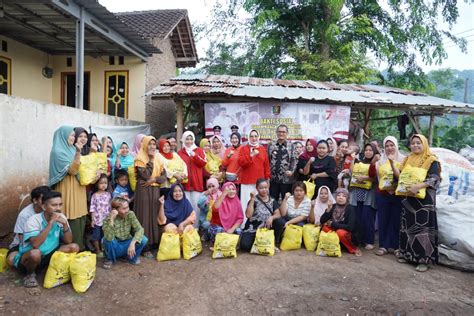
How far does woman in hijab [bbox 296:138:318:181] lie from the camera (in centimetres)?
532

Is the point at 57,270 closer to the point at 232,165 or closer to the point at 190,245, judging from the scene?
the point at 190,245

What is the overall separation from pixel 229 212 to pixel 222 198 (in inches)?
9.0

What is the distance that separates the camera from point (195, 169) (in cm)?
511

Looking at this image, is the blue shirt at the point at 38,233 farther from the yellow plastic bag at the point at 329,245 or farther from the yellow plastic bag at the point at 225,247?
the yellow plastic bag at the point at 329,245

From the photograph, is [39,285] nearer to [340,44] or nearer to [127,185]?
[127,185]

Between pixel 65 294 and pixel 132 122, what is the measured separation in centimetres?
594

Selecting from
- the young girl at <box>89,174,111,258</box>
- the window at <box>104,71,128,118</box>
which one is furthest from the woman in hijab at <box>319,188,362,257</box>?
the window at <box>104,71,128,118</box>

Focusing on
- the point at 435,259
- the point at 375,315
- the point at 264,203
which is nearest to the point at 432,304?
the point at 375,315

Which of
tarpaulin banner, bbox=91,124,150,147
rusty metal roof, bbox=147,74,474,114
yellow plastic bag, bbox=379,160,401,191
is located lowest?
yellow plastic bag, bbox=379,160,401,191

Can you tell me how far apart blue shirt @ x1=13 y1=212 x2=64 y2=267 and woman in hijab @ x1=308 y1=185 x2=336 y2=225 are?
10.4 feet

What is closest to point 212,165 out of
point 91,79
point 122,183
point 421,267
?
point 122,183

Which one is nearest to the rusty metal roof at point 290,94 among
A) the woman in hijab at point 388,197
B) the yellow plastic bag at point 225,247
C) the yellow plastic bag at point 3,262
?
the woman in hijab at point 388,197

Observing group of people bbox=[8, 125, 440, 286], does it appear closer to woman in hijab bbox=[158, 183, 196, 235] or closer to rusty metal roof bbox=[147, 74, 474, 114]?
woman in hijab bbox=[158, 183, 196, 235]

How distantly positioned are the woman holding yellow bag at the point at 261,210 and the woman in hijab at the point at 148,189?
1212 millimetres
